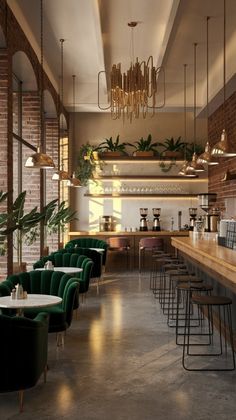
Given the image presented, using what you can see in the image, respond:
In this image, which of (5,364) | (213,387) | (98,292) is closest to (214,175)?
(98,292)

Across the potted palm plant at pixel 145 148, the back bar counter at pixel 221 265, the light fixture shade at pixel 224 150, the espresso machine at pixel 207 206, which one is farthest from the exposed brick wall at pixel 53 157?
the light fixture shade at pixel 224 150

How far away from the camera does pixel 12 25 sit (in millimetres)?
6473

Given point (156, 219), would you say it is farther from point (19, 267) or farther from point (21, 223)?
point (21, 223)

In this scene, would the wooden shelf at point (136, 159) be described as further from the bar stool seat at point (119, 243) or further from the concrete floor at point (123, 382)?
the concrete floor at point (123, 382)

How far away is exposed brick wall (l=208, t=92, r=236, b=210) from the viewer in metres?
9.81

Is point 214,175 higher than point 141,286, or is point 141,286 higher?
point 214,175

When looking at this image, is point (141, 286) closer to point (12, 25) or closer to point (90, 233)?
point (90, 233)

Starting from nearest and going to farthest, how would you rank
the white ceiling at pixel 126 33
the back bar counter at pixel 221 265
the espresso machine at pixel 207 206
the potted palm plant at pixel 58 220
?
the back bar counter at pixel 221 265 < the white ceiling at pixel 126 33 < the espresso machine at pixel 207 206 < the potted palm plant at pixel 58 220

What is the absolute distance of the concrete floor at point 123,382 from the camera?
371 centimetres

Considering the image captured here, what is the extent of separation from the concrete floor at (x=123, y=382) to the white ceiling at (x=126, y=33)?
3739 mm

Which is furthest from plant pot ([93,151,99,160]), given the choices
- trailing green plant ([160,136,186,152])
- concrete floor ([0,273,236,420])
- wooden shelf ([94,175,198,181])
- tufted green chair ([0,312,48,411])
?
tufted green chair ([0,312,48,411])

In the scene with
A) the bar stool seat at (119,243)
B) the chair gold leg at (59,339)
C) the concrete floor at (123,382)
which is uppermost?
the bar stool seat at (119,243)

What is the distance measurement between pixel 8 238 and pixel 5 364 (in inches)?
113

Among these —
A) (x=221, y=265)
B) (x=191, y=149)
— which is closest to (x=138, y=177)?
(x=191, y=149)
